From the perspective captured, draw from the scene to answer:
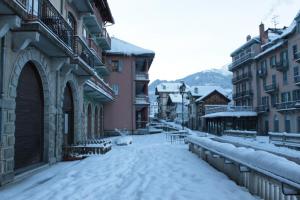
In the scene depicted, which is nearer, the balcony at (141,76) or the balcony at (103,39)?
the balcony at (103,39)

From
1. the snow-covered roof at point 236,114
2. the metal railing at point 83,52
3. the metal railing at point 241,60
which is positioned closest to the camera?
the metal railing at point 83,52

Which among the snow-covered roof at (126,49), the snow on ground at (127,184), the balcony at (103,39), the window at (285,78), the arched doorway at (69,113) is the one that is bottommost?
the snow on ground at (127,184)

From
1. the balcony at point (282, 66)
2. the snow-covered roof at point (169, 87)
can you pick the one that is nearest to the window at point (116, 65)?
the balcony at point (282, 66)

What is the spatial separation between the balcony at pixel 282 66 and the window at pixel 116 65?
2082cm

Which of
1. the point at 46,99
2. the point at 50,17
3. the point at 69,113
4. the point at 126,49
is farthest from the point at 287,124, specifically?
the point at 50,17

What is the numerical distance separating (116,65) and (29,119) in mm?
28665

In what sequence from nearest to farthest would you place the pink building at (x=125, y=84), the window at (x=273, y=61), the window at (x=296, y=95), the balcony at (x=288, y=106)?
the balcony at (x=288, y=106) < the pink building at (x=125, y=84) < the window at (x=296, y=95) < the window at (x=273, y=61)

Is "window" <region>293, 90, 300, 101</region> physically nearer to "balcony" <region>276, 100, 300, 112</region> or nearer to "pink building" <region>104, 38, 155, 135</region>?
"balcony" <region>276, 100, 300, 112</region>

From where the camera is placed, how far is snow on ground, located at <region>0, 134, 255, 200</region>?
713 cm

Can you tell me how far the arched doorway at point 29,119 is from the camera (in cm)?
1009

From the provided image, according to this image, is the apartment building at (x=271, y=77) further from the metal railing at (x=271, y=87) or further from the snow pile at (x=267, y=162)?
the snow pile at (x=267, y=162)

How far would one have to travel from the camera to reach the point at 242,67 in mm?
54688

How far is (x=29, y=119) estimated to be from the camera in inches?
431

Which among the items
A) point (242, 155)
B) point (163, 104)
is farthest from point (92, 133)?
point (163, 104)
